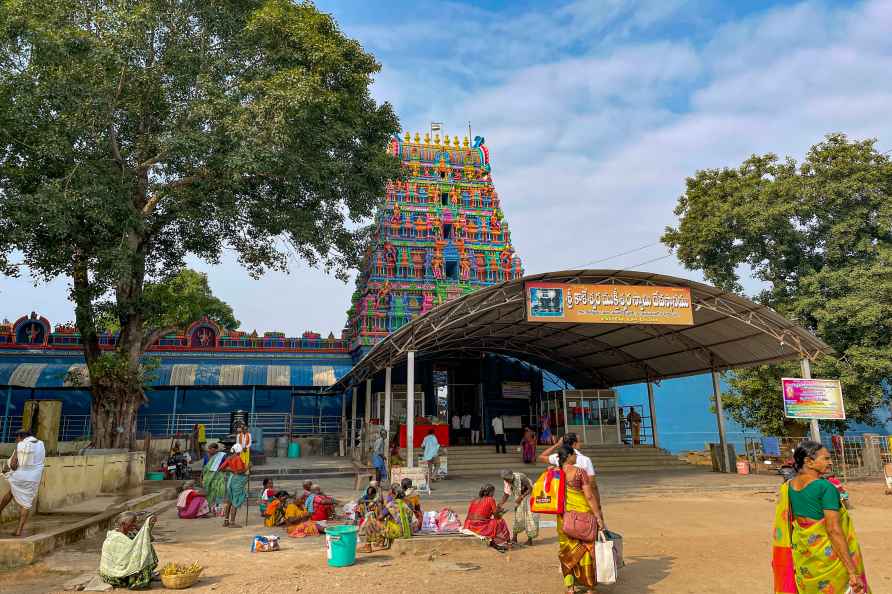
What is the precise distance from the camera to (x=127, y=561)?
5.81 meters

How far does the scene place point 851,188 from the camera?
1858 cm

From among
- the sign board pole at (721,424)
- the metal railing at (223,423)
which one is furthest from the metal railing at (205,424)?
the sign board pole at (721,424)

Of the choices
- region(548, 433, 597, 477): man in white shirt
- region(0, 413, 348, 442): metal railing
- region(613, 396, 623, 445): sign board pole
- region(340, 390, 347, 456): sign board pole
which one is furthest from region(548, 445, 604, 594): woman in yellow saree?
region(0, 413, 348, 442): metal railing

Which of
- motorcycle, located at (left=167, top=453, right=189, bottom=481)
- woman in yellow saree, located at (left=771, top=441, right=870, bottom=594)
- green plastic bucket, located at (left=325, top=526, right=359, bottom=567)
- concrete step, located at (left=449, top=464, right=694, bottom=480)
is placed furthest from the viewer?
concrete step, located at (left=449, top=464, right=694, bottom=480)

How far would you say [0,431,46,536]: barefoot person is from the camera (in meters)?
7.48

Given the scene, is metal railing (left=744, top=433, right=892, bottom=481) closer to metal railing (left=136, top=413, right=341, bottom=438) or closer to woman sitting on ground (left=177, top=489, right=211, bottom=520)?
woman sitting on ground (left=177, top=489, right=211, bottom=520)

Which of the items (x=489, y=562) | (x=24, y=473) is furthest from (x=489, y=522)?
(x=24, y=473)

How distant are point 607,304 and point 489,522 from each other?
8811 mm

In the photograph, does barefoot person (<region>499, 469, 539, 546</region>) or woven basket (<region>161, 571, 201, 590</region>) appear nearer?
woven basket (<region>161, 571, 201, 590</region>)

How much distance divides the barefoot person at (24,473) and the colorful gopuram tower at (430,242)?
16027 millimetres

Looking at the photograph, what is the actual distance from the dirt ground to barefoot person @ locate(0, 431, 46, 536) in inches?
32.9

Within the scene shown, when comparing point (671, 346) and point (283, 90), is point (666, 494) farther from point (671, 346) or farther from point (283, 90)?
point (283, 90)

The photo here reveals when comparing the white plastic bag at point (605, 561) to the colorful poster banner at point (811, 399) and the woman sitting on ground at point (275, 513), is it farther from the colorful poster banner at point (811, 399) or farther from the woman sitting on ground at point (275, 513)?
the colorful poster banner at point (811, 399)

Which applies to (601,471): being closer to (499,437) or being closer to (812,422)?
(499,437)
